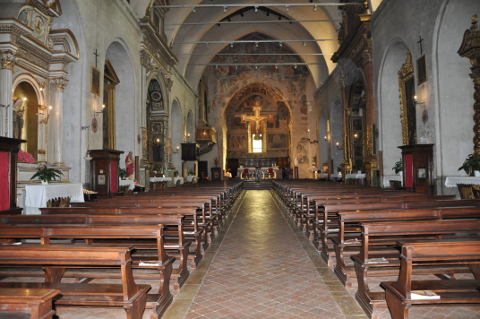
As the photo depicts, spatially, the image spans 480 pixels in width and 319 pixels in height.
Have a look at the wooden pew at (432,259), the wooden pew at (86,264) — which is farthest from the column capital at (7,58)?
the wooden pew at (432,259)

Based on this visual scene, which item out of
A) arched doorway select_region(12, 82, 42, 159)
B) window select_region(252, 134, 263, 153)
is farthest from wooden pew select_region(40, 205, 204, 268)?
window select_region(252, 134, 263, 153)

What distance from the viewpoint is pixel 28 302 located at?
183cm

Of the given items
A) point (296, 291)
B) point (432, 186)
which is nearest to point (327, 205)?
point (296, 291)

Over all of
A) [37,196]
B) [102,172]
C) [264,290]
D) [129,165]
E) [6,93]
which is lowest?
[264,290]

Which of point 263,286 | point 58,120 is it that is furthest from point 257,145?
point 263,286

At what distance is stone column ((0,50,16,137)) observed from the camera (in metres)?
7.62

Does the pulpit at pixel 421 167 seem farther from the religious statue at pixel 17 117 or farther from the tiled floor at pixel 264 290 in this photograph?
the religious statue at pixel 17 117

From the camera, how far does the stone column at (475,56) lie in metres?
8.46

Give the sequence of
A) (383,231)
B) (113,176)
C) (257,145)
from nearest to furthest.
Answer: (383,231), (113,176), (257,145)

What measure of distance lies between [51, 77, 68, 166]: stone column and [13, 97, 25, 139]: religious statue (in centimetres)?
110

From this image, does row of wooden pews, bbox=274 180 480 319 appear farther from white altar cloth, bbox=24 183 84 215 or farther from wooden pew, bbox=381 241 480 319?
white altar cloth, bbox=24 183 84 215

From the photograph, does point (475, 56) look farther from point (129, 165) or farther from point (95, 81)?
point (129, 165)

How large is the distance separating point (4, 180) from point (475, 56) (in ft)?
32.0

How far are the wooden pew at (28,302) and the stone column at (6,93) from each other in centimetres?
679
